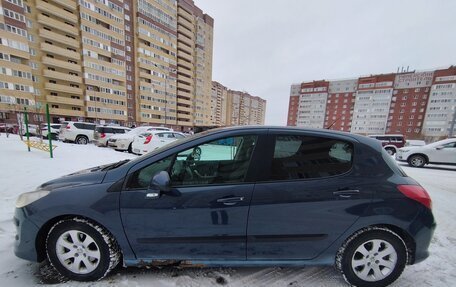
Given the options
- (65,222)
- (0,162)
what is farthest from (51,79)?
(65,222)

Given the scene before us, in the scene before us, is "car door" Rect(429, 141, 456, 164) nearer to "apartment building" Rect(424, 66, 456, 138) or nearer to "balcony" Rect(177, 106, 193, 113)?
"balcony" Rect(177, 106, 193, 113)

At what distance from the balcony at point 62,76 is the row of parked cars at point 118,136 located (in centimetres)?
3173

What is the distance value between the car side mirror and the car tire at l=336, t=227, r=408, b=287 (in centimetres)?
186

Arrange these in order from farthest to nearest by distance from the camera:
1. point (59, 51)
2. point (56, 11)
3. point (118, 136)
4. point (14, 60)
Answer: point (59, 51)
point (56, 11)
point (14, 60)
point (118, 136)

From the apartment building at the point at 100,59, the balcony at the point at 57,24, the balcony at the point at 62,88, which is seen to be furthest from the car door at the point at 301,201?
the balcony at the point at 57,24

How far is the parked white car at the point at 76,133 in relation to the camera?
1242cm

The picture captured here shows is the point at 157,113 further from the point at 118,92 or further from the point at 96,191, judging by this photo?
the point at 96,191

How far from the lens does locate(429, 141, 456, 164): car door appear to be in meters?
8.26

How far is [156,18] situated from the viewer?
49.6 metres

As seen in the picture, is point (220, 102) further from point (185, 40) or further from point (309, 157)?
point (309, 157)

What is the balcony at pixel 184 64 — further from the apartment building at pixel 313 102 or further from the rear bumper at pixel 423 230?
the rear bumper at pixel 423 230

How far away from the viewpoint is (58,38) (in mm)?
34062

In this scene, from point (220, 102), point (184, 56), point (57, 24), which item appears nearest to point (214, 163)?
point (57, 24)

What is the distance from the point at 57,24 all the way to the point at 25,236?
1933 inches
